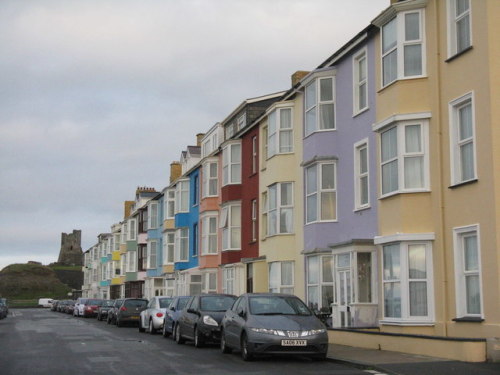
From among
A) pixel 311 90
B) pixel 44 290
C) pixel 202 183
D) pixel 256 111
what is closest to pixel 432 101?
pixel 311 90

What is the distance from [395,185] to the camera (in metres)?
20.5

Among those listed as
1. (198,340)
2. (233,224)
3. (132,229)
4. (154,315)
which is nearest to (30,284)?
(132,229)

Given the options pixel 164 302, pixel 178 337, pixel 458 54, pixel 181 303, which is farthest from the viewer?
pixel 164 302

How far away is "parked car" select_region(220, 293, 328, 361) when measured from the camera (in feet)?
54.6

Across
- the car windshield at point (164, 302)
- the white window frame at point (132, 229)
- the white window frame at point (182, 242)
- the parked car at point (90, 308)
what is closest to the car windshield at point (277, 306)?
the car windshield at point (164, 302)

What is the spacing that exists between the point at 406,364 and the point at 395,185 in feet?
20.8

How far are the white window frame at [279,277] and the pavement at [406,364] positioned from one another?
1098 centimetres

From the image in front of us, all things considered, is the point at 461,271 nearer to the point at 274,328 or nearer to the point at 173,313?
the point at 274,328

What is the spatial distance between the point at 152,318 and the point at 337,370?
16.5 meters

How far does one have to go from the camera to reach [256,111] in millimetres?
39969

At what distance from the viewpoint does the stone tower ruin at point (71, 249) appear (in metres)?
154

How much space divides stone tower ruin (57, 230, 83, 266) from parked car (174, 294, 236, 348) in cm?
13367

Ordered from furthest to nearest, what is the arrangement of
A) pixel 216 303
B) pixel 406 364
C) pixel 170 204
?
1. pixel 170 204
2. pixel 216 303
3. pixel 406 364

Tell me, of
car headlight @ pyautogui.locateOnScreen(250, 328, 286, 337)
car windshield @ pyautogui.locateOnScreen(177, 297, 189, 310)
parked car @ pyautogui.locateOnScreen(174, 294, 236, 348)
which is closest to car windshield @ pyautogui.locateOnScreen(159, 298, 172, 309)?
car windshield @ pyautogui.locateOnScreen(177, 297, 189, 310)
